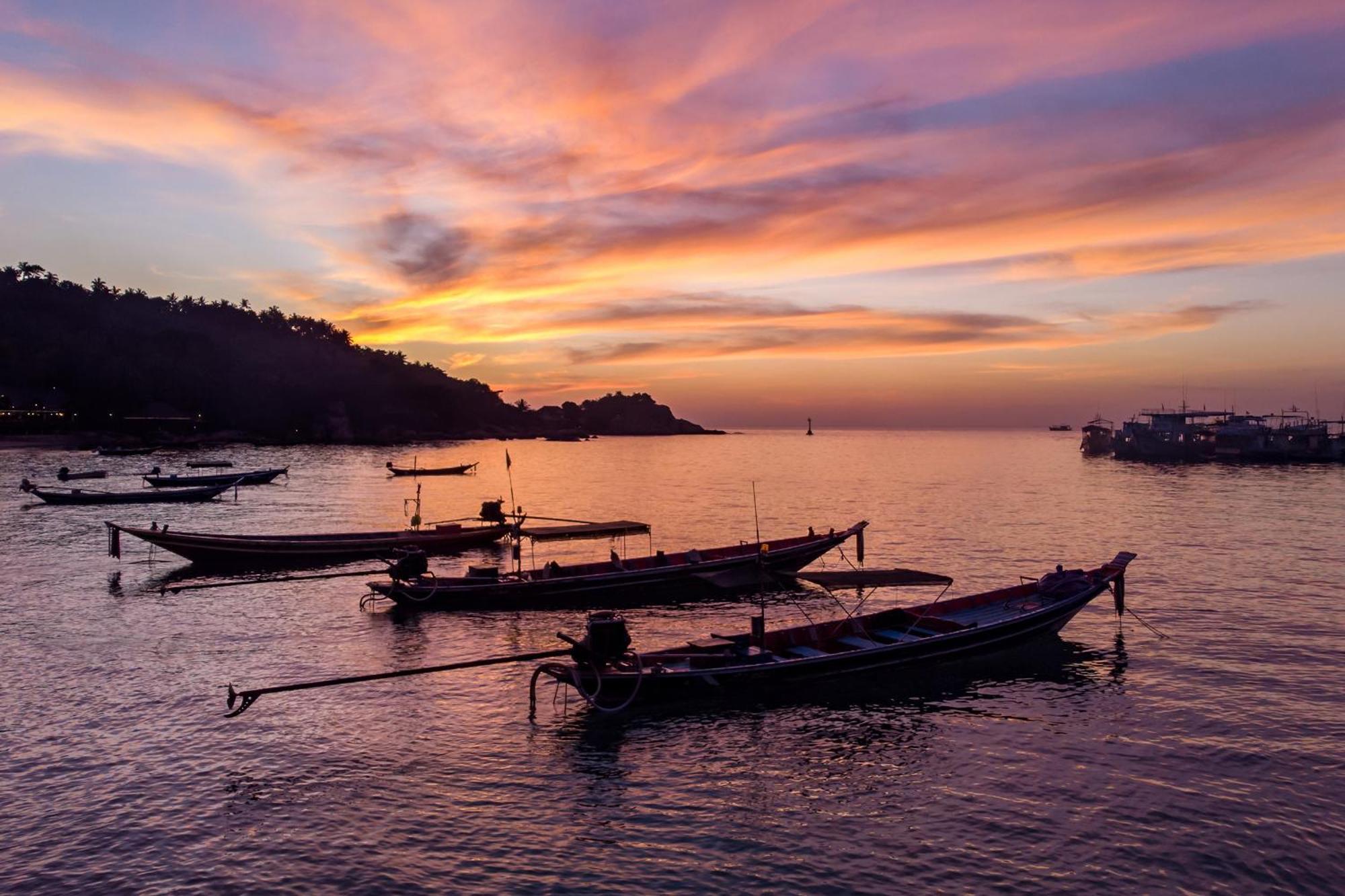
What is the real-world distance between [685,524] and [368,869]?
51.1m

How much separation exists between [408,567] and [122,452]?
401 feet

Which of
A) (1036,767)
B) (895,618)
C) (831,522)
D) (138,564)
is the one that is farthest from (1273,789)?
(831,522)

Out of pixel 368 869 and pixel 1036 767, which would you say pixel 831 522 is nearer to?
pixel 1036 767

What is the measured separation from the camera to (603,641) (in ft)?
64.3

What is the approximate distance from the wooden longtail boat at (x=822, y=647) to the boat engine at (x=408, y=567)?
35.0 ft

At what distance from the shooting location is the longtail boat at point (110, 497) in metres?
62.0

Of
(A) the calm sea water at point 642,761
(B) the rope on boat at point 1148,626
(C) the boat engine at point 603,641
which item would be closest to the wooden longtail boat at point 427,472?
(A) the calm sea water at point 642,761

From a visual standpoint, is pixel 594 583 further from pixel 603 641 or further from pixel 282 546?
pixel 282 546

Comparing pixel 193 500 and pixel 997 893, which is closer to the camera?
pixel 997 893

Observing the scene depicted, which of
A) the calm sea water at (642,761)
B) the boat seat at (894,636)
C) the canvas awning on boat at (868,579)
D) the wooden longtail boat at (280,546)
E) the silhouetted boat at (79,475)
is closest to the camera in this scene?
the calm sea water at (642,761)

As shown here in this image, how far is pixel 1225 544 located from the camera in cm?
5022

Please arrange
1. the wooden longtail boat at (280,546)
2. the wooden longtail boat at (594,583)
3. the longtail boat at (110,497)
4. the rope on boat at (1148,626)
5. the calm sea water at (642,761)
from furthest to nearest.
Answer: the longtail boat at (110,497) → the wooden longtail boat at (280,546) → the wooden longtail boat at (594,583) → the rope on boat at (1148,626) → the calm sea water at (642,761)

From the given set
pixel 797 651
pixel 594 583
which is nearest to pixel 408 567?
pixel 594 583

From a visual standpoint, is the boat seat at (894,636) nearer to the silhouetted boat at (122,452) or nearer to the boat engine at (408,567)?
the boat engine at (408,567)
